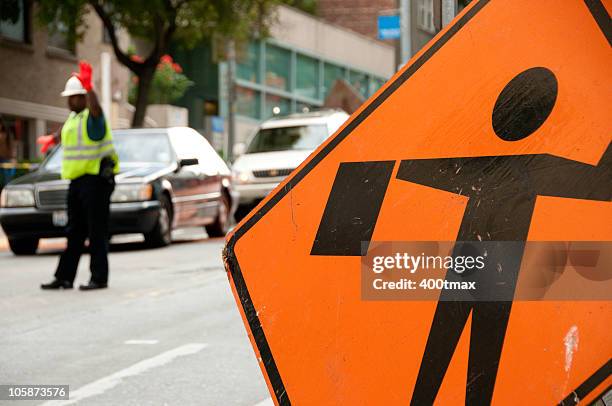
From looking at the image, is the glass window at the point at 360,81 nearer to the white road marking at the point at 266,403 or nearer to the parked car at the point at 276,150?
the parked car at the point at 276,150

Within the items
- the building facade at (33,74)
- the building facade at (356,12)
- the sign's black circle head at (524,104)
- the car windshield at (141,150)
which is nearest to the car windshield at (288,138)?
the car windshield at (141,150)

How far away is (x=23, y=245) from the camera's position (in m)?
16.3

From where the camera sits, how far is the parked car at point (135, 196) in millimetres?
15711

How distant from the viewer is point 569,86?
342 centimetres

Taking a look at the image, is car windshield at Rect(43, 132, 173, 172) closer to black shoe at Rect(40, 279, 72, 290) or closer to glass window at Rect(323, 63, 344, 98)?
black shoe at Rect(40, 279, 72, 290)

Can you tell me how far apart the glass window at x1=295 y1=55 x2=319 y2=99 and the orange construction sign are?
48176 mm

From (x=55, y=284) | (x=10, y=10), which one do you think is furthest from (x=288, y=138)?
(x=10, y=10)

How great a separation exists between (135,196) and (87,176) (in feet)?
15.8

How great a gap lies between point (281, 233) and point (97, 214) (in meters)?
7.70

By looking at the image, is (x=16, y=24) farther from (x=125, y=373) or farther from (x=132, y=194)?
(x=125, y=373)

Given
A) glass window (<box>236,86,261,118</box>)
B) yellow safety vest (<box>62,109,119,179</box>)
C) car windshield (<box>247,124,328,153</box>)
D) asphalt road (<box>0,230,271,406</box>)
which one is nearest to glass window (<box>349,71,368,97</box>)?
glass window (<box>236,86,261,118</box>)

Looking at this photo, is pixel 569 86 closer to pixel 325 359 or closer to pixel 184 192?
pixel 325 359

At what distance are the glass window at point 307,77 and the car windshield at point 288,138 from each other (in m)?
31.1

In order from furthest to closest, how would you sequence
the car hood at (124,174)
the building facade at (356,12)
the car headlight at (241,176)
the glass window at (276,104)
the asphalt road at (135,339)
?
the building facade at (356,12), the glass window at (276,104), the car headlight at (241,176), the car hood at (124,174), the asphalt road at (135,339)
